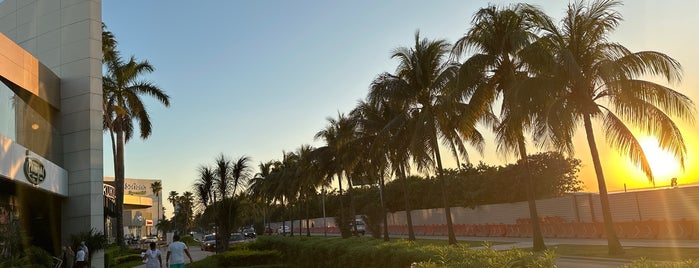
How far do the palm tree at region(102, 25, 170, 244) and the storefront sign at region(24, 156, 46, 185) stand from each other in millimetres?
11895

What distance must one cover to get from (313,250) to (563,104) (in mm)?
9330

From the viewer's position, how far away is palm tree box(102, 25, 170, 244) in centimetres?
3219

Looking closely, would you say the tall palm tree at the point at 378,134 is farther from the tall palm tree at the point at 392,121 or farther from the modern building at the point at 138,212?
the modern building at the point at 138,212

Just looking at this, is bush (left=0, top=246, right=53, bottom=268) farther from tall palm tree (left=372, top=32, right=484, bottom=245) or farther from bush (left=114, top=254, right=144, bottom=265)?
tall palm tree (left=372, top=32, right=484, bottom=245)

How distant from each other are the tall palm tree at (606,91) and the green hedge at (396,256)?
25.7 ft

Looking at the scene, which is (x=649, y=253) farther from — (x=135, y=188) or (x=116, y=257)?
(x=135, y=188)

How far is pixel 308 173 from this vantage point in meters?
40.3

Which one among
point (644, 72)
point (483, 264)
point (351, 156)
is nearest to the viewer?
point (483, 264)

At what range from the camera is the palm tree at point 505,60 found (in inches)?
732

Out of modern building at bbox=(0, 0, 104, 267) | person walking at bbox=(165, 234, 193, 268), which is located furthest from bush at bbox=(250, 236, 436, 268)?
modern building at bbox=(0, 0, 104, 267)

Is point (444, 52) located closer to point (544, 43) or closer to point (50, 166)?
point (544, 43)

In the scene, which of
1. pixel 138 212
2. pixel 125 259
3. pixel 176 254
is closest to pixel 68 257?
pixel 176 254

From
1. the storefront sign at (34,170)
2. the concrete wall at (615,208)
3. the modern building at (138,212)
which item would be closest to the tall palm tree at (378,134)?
the concrete wall at (615,208)

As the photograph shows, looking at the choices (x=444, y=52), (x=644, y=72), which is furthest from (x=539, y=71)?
(x=444, y=52)
